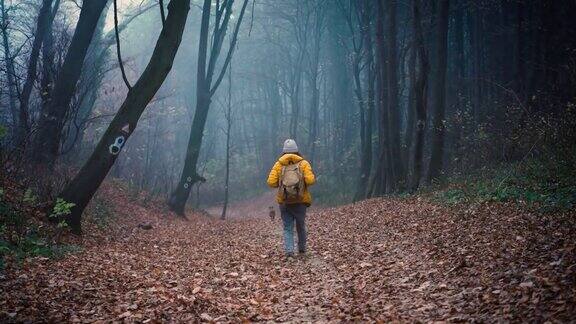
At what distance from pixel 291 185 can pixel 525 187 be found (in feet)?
19.0

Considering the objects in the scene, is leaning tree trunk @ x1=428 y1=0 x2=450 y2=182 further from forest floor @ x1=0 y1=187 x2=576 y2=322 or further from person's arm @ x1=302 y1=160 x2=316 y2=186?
person's arm @ x1=302 y1=160 x2=316 y2=186

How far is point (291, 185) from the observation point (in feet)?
30.0

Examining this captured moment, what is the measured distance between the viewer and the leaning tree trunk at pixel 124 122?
10.8 m

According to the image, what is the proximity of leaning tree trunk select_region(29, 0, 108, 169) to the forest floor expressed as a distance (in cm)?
337

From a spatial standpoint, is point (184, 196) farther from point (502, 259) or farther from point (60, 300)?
point (502, 259)

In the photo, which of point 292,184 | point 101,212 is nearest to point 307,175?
point 292,184

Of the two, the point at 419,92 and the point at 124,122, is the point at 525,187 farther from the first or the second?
the point at 124,122

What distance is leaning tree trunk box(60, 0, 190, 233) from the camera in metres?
10.8

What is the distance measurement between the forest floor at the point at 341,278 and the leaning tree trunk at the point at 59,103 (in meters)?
3.37

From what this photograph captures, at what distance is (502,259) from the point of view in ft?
20.5

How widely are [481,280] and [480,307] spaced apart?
84 cm

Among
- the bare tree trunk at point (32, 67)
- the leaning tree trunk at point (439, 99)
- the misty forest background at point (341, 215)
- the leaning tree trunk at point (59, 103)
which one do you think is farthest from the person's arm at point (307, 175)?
the leaning tree trunk at point (439, 99)

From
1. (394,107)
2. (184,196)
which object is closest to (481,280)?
(394,107)

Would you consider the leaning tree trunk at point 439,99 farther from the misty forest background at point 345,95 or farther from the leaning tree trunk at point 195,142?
the leaning tree trunk at point 195,142
